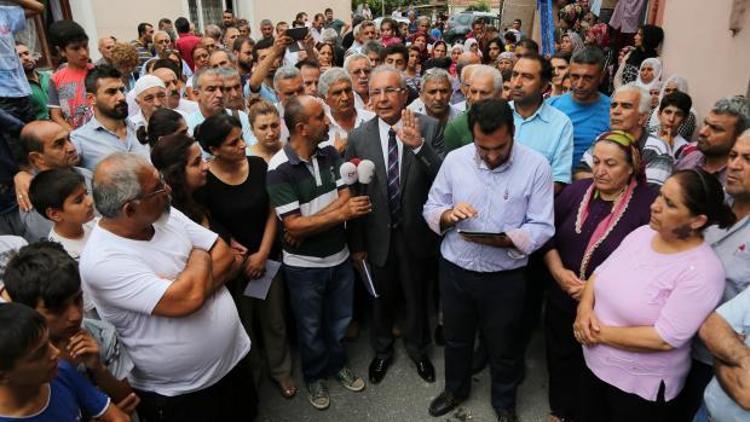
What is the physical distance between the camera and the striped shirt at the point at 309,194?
2.98 meters

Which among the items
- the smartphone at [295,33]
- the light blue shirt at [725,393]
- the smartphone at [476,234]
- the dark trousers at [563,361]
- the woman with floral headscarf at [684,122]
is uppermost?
the smartphone at [295,33]

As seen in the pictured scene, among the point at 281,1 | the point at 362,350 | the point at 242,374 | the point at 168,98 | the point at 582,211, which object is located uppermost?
the point at 281,1

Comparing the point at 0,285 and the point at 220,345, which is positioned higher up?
the point at 0,285

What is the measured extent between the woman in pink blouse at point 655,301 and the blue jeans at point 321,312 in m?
1.58

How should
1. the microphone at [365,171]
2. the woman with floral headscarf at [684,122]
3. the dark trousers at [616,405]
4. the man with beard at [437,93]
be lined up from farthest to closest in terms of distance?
1. the woman with floral headscarf at [684,122]
2. the man with beard at [437,93]
3. the microphone at [365,171]
4. the dark trousers at [616,405]

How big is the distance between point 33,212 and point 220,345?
1.48 metres

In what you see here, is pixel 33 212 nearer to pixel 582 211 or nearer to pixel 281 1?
pixel 582 211

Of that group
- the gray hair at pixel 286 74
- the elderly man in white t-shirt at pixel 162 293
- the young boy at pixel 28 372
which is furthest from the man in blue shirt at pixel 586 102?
the young boy at pixel 28 372

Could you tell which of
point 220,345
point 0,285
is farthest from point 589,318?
point 0,285

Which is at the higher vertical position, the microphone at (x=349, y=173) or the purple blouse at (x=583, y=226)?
the microphone at (x=349, y=173)

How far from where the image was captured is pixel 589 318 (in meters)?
2.42

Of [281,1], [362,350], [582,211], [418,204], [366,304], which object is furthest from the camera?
[281,1]

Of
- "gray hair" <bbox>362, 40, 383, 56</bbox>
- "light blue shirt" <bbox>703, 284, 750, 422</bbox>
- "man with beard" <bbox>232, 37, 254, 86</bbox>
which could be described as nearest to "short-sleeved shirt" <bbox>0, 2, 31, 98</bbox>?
"man with beard" <bbox>232, 37, 254, 86</bbox>

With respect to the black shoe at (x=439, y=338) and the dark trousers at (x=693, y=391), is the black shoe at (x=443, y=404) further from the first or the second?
the dark trousers at (x=693, y=391)
